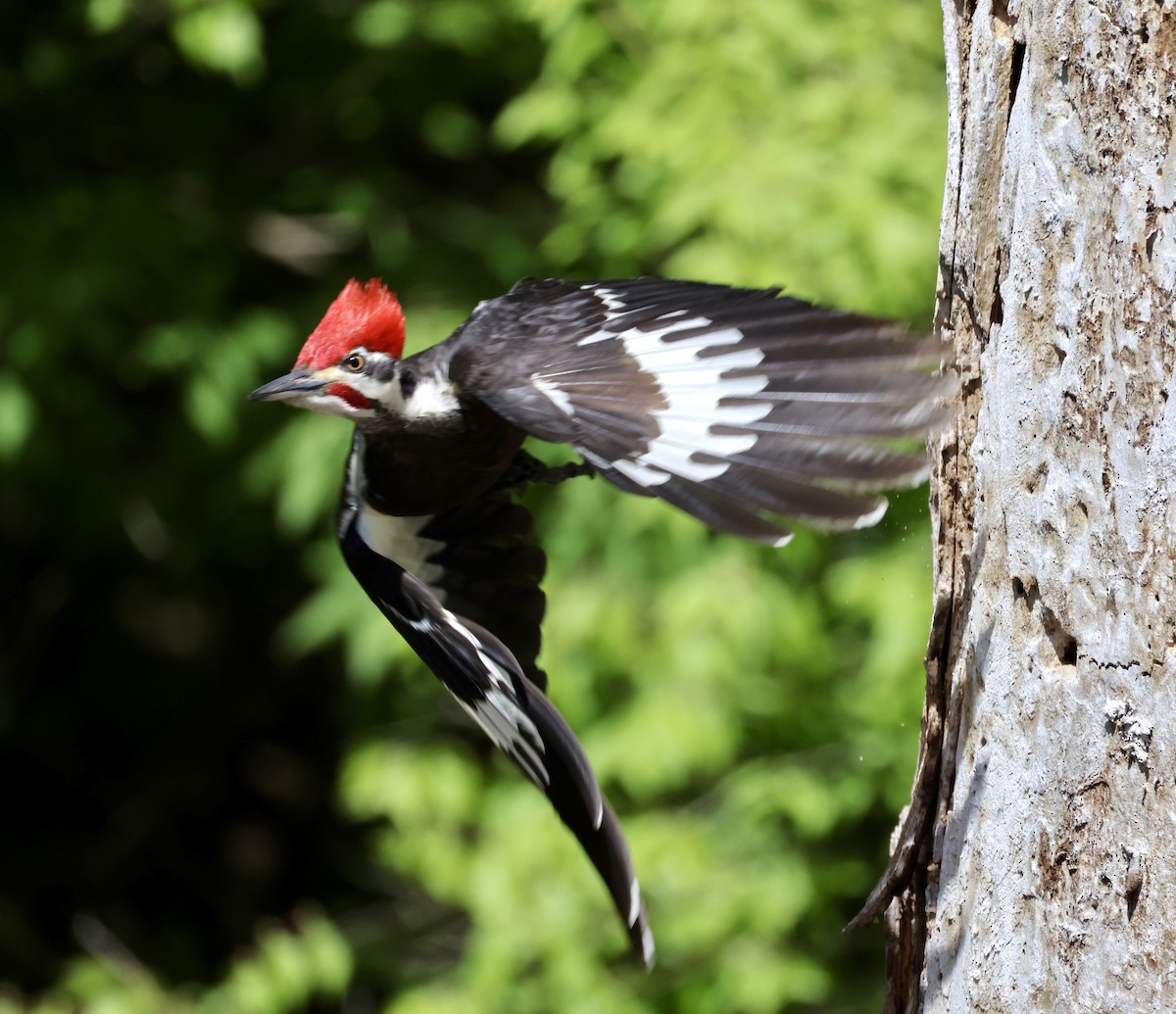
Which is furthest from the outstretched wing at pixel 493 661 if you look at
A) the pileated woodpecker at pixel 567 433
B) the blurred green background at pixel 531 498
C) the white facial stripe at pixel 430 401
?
the blurred green background at pixel 531 498

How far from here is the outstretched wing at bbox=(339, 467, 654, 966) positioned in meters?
1.47

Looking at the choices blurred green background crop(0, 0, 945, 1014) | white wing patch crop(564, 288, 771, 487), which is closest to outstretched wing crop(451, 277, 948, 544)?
white wing patch crop(564, 288, 771, 487)

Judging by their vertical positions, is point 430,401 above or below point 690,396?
below

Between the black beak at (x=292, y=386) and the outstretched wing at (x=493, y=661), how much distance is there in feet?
0.66

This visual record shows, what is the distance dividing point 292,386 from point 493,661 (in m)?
0.37

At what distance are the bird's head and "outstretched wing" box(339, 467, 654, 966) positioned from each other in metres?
0.19

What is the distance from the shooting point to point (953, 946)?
124 centimetres

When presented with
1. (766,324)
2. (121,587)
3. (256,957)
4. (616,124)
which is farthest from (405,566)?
(121,587)

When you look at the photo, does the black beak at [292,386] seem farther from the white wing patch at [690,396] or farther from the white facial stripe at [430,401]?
the white wing patch at [690,396]

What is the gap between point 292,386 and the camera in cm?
152

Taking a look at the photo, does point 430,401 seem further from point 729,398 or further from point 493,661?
point 729,398

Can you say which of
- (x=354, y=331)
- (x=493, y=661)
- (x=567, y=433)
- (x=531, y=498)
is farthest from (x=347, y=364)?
(x=531, y=498)

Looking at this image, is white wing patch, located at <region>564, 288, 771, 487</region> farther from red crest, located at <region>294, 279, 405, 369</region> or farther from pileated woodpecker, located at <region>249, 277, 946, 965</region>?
red crest, located at <region>294, 279, 405, 369</region>

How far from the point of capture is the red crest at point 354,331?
155 centimetres
